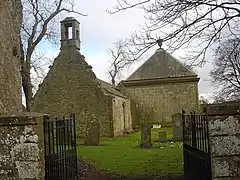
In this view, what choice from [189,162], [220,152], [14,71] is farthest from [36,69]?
[220,152]

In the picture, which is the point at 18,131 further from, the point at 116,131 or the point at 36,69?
the point at 116,131

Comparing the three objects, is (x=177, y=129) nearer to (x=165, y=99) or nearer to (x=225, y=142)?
(x=225, y=142)

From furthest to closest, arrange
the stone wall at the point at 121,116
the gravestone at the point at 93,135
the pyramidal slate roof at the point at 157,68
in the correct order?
the pyramidal slate roof at the point at 157,68
the stone wall at the point at 121,116
the gravestone at the point at 93,135

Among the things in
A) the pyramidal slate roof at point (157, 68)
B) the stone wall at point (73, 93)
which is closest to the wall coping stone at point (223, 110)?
A: the stone wall at point (73, 93)

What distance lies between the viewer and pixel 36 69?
2508 cm

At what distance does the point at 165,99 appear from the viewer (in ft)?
120

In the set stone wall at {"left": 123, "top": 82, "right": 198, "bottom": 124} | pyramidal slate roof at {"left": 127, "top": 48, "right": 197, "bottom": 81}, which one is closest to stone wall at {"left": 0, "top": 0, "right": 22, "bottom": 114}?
stone wall at {"left": 123, "top": 82, "right": 198, "bottom": 124}

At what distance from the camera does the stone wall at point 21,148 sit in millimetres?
5156

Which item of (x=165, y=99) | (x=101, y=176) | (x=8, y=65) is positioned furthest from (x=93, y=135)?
(x=165, y=99)

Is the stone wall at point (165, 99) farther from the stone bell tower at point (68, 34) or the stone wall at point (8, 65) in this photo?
the stone wall at point (8, 65)

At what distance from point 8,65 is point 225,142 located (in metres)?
6.23

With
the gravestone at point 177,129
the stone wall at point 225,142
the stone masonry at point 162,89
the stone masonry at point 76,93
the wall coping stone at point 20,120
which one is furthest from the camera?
the stone masonry at point 162,89

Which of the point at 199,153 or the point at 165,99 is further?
the point at 165,99

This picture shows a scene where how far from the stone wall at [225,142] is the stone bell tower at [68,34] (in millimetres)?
24637
